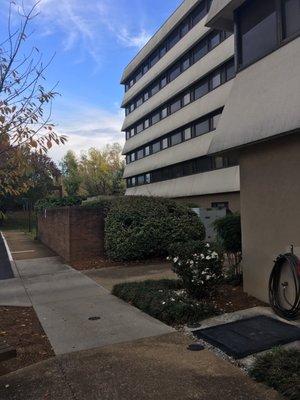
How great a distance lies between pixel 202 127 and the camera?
28.9 metres

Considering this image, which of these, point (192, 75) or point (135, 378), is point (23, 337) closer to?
point (135, 378)

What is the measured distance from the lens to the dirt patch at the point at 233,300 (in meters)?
7.49

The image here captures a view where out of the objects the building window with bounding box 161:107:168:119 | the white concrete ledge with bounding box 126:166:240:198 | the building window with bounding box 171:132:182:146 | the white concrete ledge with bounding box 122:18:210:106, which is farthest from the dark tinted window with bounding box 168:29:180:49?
the white concrete ledge with bounding box 126:166:240:198

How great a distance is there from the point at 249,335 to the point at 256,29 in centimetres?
511

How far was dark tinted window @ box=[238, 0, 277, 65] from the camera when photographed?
755 cm

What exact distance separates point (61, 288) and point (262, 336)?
5.61 m

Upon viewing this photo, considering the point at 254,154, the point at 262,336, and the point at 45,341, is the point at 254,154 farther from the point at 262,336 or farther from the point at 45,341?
the point at 45,341

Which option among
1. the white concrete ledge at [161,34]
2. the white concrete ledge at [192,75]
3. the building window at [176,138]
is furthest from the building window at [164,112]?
the white concrete ledge at [161,34]

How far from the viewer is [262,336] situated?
5.85m

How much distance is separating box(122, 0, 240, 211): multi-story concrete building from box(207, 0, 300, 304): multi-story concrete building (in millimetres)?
13815

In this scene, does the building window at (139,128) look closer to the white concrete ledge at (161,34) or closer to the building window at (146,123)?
the building window at (146,123)

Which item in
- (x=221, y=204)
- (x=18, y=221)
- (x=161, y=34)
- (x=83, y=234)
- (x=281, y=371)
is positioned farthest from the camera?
(x=18, y=221)

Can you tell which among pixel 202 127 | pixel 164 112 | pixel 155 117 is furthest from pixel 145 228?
pixel 155 117

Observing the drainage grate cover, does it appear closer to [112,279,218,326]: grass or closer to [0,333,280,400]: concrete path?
[0,333,280,400]: concrete path
